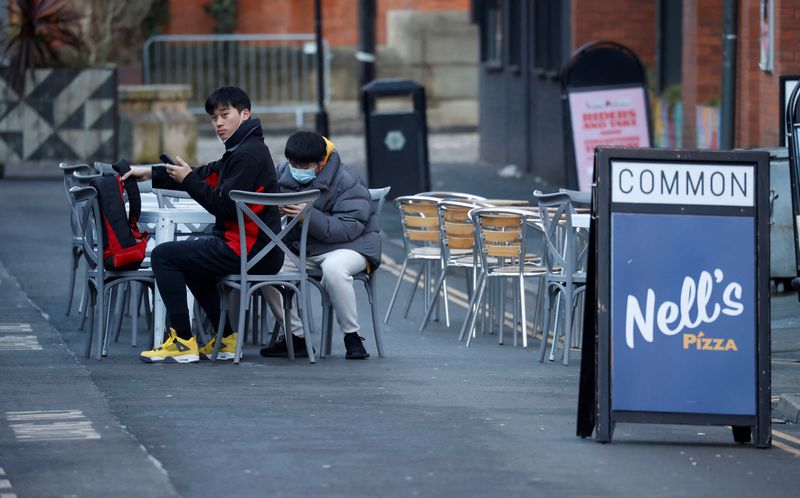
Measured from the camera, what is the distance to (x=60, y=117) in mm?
23891

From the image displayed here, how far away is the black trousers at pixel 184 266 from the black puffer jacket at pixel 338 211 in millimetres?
418

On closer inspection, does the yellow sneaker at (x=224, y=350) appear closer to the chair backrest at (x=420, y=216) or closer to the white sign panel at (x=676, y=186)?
the chair backrest at (x=420, y=216)

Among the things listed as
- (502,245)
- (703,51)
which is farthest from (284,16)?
(502,245)

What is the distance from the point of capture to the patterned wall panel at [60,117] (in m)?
23.8

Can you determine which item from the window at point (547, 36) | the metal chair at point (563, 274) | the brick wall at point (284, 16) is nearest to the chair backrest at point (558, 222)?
the metal chair at point (563, 274)

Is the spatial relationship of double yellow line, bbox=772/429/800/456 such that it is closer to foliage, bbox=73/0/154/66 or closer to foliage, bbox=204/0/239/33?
foliage, bbox=73/0/154/66

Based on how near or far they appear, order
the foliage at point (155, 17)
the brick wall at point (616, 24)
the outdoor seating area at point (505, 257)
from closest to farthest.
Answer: the outdoor seating area at point (505, 257), the brick wall at point (616, 24), the foliage at point (155, 17)

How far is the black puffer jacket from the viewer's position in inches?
391

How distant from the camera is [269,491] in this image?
6.47 meters

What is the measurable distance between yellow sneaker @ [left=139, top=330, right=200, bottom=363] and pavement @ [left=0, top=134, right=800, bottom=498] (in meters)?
0.09

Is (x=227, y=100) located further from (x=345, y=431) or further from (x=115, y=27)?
(x=115, y=27)

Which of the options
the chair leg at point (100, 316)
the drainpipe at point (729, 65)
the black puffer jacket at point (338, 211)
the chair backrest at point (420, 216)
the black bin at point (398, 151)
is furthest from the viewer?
the black bin at point (398, 151)

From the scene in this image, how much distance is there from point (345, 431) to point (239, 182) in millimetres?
2284

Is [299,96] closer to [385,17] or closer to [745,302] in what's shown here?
[385,17]
